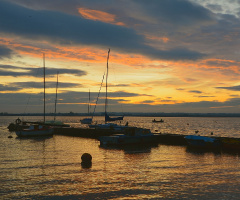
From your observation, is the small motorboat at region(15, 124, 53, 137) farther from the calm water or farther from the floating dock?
the calm water

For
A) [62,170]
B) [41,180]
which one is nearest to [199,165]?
[62,170]

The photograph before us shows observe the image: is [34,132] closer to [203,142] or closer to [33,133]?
[33,133]

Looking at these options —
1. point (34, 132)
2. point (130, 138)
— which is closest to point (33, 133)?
point (34, 132)

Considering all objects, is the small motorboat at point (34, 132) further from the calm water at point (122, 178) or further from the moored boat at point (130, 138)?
the calm water at point (122, 178)

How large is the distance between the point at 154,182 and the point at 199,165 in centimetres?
887

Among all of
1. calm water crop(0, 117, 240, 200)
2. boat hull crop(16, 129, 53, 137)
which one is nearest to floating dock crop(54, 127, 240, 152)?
boat hull crop(16, 129, 53, 137)

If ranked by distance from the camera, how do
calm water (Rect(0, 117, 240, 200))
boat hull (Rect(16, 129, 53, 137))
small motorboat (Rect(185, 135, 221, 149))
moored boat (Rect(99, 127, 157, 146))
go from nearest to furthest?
calm water (Rect(0, 117, 240, 200)), small motorboat (Rect(185, 135, 221, 149)), moored boat (Rect(99, 127, 157, 146)), boat hull (Rect(16, 129, 53, 137))

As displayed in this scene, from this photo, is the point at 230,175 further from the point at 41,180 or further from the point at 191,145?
the point at 191,145

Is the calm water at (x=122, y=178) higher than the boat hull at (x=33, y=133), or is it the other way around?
the boat hull at (x=33, y=133)

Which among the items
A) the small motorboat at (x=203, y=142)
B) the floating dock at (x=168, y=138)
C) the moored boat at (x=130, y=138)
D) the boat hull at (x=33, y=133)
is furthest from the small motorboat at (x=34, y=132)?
the small motorboat at (x=203, y=142)

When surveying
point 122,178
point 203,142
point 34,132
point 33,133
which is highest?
point 203,142

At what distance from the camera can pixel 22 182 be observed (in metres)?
19.5

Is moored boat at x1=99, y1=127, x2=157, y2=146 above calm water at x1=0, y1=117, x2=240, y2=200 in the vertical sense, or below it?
above

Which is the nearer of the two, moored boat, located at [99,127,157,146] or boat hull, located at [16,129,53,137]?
moored boat, located at [99,127,157,146]
